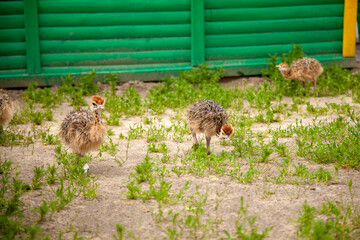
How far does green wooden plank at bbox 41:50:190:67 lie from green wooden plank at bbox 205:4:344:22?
46.7 inches

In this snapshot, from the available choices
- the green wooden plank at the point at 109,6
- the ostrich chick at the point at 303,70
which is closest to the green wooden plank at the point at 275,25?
the green wooden plank at the point at 109,6

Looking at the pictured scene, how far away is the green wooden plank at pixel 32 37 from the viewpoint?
33.4 ft

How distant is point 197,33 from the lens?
10.9m

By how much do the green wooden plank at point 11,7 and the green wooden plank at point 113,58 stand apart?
46.6 inches

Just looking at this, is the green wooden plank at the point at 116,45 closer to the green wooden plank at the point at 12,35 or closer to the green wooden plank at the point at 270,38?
the green wooden plank at the point at 12,35

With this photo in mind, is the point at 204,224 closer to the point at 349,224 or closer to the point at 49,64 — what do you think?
the point at 349,224

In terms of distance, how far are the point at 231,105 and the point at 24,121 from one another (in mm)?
4100

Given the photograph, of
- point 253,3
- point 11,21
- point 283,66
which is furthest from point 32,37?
point 283,66

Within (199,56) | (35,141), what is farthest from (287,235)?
(199,56)

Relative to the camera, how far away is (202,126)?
6.38m

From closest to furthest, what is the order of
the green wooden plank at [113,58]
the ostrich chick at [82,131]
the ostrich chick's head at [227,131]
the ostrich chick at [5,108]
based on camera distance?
the ostrich chick at [82,131]
the ostrich chick's head at [227,131]
the ostrich chick at [5,108]
the green wooden plank at [113,58]

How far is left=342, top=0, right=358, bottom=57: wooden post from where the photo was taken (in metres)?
11.2

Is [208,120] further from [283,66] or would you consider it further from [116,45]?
[116,45]

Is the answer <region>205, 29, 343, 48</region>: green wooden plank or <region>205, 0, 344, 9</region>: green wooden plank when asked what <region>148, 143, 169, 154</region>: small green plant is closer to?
<region>205, 29, 343, 48</region>: green wooden plank
